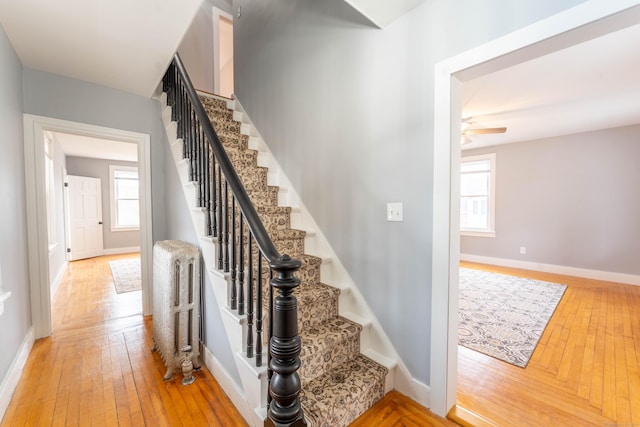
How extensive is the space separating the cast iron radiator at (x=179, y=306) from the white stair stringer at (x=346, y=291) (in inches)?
38.0

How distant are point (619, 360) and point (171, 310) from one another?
3.40 metres

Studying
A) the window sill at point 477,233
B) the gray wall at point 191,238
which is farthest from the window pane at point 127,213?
the window sill at point 477,233

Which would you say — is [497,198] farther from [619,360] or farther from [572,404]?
[572,404]

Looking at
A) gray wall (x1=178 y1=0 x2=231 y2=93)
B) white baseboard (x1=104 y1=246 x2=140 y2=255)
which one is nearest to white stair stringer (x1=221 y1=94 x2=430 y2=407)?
gray wall (x1=178 y1=0 x2=231 y2=93)

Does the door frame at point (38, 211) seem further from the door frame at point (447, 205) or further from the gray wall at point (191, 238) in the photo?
the door frame at point (447, 205)

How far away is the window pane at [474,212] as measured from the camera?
5.57m

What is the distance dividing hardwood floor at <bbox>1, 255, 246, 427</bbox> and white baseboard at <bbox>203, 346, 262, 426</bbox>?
0.12ft

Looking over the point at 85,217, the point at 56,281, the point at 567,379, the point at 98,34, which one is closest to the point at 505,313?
the point at 567,379

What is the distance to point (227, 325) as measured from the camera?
1633 millimetres

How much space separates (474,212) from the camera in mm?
5727

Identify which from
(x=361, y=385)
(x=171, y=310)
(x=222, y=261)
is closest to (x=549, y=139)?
(x=361, y=385)

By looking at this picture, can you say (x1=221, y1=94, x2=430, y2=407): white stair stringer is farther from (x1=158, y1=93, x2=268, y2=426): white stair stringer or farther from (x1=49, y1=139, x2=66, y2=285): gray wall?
Answer: (x1=49, y1=139, x2=66, y2=285): gray wall

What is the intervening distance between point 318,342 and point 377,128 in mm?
1476

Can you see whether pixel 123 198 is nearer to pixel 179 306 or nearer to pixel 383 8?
pixel 179 306
